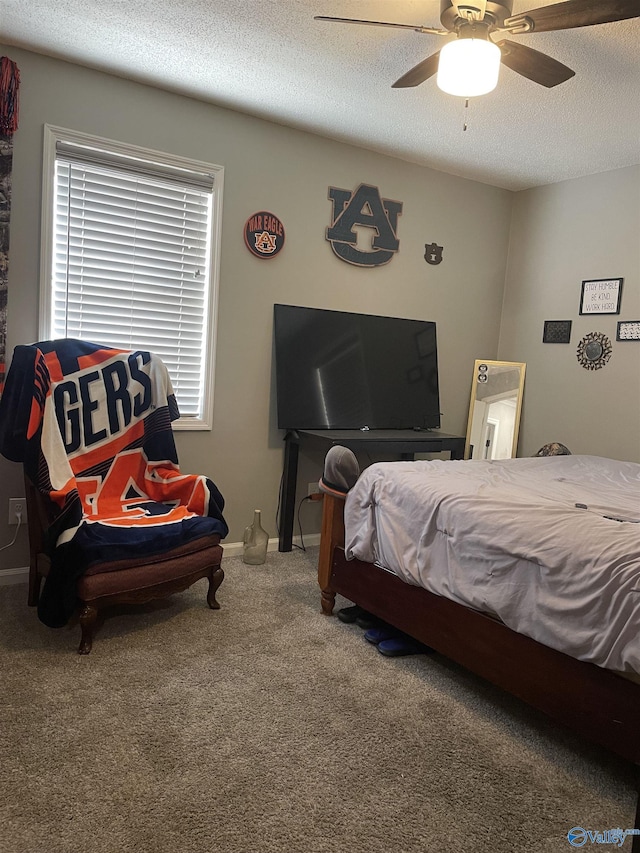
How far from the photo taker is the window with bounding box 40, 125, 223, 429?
316 centimetres

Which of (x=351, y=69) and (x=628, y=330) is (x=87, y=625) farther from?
(x=628, y=330)

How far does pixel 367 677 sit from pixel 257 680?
1.41 feet

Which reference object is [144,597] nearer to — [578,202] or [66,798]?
[66,798]

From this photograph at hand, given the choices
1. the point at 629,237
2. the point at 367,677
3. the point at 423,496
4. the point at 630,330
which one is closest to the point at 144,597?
the point at 367,677

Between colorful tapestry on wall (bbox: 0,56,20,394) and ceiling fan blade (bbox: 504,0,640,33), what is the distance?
86.4 inches

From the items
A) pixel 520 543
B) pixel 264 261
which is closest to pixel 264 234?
pixel 264 261

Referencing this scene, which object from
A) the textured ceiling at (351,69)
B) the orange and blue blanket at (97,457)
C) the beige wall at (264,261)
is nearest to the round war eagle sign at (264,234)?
the beige wall at (264,261)

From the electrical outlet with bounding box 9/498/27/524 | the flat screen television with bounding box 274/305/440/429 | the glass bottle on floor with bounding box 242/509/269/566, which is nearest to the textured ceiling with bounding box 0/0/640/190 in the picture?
the flat screen television with bounding box 274/305/440/429

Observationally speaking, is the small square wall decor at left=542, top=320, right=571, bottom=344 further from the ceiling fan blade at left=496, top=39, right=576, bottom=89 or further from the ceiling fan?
the ceiling fan

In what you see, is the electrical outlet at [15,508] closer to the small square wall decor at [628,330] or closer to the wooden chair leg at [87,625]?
the wooden chair leg at [87,625]

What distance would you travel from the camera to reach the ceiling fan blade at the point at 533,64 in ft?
7.26

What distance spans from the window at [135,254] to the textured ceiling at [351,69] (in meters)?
0.44

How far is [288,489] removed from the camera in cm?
391

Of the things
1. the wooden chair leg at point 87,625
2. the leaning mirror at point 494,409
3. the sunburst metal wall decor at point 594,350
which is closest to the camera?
the wooden chair leg at point 87,625
